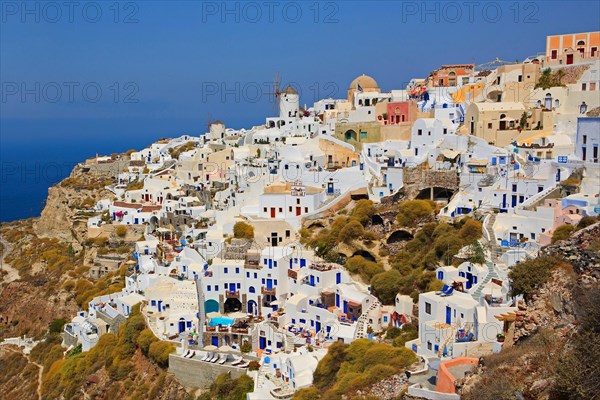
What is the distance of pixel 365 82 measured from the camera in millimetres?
49094

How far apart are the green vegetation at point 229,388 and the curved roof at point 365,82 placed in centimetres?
3179

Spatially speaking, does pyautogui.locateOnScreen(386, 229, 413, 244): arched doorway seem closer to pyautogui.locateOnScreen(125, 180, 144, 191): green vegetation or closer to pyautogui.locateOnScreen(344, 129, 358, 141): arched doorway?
pyautogui.locateOnScreen(344, 129, 358, 141): arched doorway

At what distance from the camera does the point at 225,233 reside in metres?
30.3

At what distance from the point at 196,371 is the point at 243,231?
8331 mm

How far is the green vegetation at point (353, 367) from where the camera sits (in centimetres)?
1667

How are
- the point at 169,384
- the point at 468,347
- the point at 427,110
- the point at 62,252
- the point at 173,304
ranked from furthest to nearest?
the point at 62,252, the point at 427,110, the point at 173,304, the point at 169,384, the point at 468,347

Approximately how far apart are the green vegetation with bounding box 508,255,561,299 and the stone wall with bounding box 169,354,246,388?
10278 mm

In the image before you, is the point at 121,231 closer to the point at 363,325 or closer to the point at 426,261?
the point at 363,325

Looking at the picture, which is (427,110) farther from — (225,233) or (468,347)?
(468,347)

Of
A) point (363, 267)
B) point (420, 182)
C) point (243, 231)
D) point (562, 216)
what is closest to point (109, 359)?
point (243, 231)

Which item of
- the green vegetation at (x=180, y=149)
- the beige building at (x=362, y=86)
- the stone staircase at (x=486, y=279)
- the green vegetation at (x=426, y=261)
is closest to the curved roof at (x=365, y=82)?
the beige building at (x=362, y=86)

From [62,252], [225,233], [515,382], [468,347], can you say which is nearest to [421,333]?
[468,347]

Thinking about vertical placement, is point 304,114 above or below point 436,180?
above

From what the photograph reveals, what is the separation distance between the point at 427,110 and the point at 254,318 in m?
18.9
